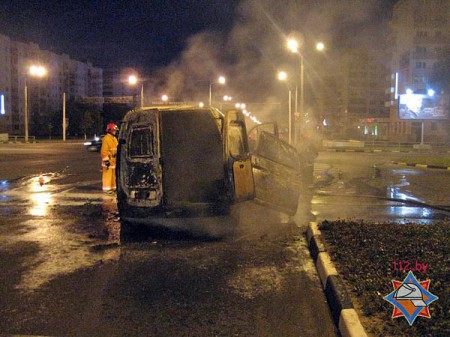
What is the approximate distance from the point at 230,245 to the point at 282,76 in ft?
58.3

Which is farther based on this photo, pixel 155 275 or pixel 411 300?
pixel 155 275

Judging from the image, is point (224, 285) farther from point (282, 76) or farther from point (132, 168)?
point (282, 76)

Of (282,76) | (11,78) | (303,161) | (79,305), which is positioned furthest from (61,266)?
(11,78)

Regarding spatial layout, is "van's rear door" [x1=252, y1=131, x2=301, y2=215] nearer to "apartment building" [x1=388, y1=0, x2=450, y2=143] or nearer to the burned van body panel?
the burned van body panel

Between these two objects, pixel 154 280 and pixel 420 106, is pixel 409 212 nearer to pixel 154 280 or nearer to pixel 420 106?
pixel 154 280

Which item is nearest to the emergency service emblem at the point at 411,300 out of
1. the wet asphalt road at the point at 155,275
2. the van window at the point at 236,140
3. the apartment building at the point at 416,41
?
the wet asphalt road at the point at 155,275

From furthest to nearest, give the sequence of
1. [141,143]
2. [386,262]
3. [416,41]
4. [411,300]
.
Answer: [416,41] < [141,143] < [386,262] < [411,300]

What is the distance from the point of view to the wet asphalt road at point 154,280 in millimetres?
3791

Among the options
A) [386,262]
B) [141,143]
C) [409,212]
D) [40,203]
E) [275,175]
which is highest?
[141,143]

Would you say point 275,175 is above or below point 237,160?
below

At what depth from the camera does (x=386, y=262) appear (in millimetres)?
4816

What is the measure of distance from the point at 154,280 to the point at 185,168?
2.73 meters

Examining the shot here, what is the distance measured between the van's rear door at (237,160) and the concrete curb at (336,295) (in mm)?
1344

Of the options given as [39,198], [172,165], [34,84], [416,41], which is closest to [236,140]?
[172,165]
